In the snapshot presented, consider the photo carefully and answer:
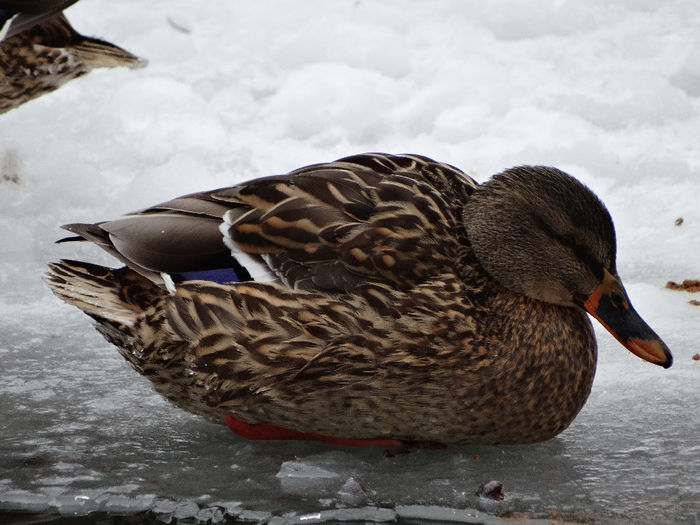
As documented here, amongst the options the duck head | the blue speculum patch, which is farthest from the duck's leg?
the duck head

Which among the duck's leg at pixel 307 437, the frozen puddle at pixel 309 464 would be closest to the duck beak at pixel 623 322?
the frozen puddle at pixel 309 464

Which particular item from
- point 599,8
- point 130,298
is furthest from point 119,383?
point 599,8

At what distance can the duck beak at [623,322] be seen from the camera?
11.6 feet

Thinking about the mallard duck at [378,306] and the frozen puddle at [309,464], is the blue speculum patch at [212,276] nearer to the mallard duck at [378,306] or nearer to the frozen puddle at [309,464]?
the mallard duck at [378,306]

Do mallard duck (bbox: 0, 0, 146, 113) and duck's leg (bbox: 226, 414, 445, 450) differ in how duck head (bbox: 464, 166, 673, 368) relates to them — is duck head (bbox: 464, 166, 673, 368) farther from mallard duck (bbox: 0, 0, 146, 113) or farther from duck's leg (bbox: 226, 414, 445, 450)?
mallard duck (bbox: 0, 0, 146, 113)

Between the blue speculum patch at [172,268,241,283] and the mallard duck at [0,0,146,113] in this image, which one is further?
the mallard duck at [0,0,146,113]

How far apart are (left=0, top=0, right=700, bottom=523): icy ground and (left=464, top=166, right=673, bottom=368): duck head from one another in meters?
0.42

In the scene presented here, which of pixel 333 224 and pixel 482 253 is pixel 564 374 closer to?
pixel 482 253

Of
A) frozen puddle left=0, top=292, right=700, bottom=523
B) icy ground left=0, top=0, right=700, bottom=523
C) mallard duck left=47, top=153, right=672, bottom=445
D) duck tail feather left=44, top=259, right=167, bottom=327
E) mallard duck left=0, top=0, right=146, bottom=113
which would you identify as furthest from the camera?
mallard duck left=0, top=0, right=146, bottom=113

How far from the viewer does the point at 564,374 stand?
3629mm

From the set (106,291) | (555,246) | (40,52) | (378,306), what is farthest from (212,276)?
(40,52)

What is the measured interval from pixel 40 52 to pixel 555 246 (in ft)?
11.6

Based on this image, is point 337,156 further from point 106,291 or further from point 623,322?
point 623,322

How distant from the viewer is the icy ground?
3.40 meters
